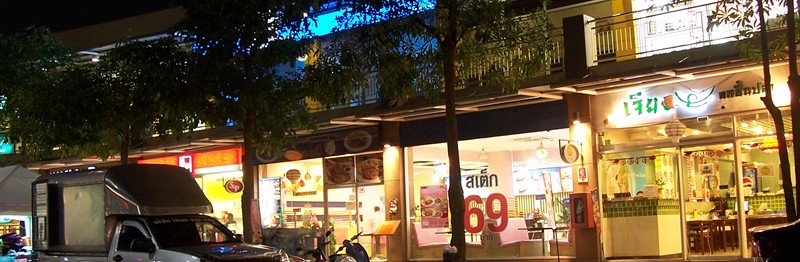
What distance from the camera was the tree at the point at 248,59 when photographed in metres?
17.3

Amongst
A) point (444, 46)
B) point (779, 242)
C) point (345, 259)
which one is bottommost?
point (345, 259)

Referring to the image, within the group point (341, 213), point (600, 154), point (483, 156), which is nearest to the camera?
point (600, 154)

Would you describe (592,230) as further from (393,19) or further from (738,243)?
(393,19)

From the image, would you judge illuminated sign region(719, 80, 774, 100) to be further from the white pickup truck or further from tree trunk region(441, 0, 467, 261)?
the white pickup truck

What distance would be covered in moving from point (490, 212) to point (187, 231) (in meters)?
9.11

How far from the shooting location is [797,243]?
909cm

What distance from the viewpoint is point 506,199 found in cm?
2231

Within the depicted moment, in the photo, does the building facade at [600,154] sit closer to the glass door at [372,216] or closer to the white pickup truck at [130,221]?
the glass door at [372,216]

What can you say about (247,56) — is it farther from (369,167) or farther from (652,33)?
(652,33)

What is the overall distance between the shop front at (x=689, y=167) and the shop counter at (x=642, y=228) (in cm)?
2

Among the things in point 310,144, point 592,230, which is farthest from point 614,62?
point 310,144

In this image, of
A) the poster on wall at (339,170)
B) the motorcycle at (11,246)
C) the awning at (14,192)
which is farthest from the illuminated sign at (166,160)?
the awning at (14,192)

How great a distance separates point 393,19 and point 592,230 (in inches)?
303

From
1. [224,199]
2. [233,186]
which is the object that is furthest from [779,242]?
[224,199]
